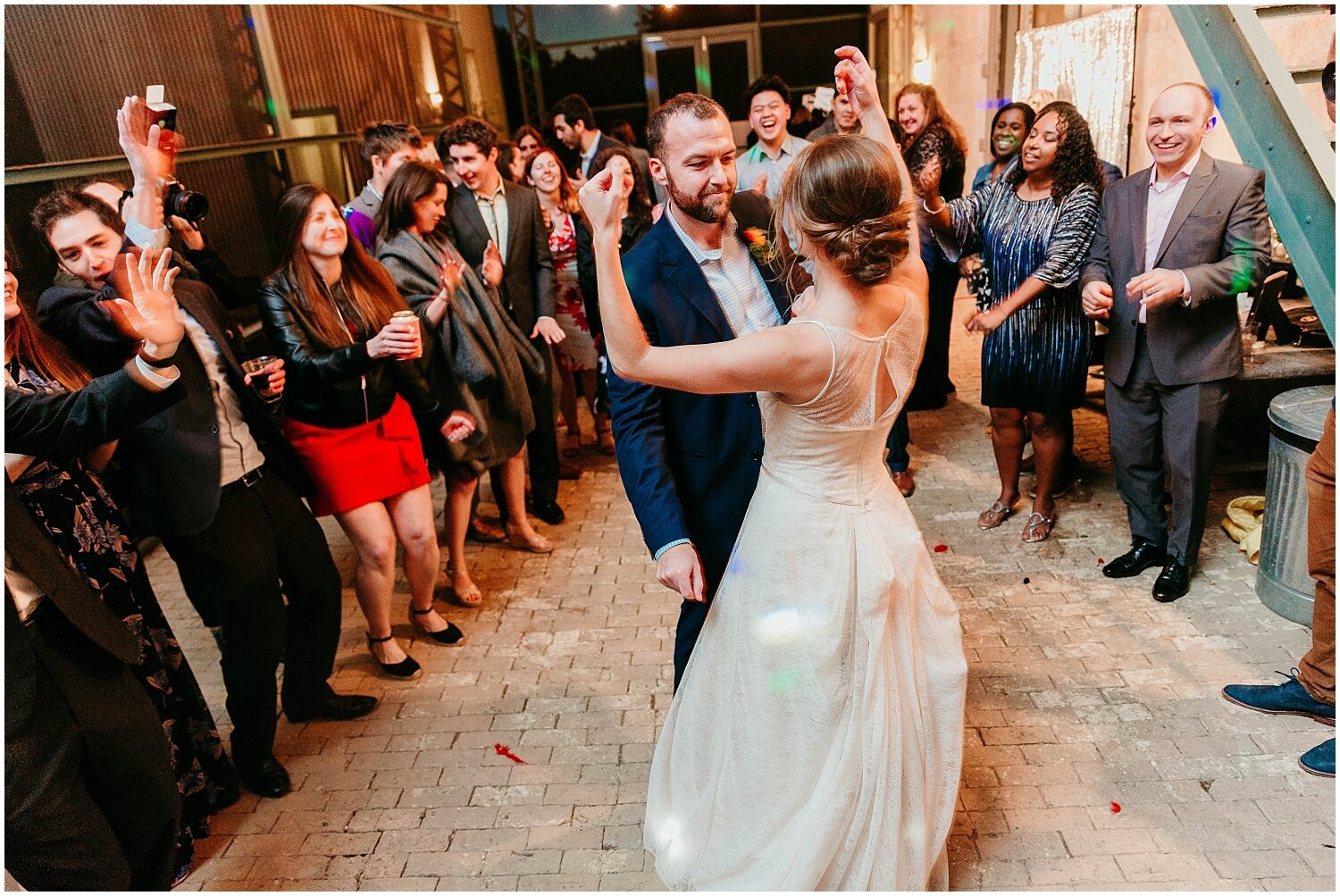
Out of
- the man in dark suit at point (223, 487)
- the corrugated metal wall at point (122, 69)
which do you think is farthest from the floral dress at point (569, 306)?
the man in dark suit at point (223, 487)

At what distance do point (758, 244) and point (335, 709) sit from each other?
2360 mm

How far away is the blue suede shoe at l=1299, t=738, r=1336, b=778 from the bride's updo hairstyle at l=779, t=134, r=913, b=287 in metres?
2.14

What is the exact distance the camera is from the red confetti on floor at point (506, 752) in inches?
116

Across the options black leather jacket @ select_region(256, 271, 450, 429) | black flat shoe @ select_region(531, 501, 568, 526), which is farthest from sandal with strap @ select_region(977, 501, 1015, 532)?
black leather jacket @ select_region(256, 271, 450, 429)

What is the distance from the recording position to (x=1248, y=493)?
14.4ft

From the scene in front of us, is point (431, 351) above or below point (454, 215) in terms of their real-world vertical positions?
below

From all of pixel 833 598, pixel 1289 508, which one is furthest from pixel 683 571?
pixel 1289 508

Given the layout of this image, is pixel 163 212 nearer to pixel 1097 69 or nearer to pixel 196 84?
pixel 196 84

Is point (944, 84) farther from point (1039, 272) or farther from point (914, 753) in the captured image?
point (914, 753)

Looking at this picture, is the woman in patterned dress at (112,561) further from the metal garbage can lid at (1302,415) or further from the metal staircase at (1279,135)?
the metal garbage can lid at (1302,415)

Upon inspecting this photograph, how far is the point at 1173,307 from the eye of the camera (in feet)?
11.1

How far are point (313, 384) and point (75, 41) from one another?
3.02 meters

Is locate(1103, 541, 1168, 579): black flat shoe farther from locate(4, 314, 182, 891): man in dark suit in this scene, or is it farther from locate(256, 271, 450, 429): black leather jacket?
locate(4, 314, 182, 891): man in dark suit

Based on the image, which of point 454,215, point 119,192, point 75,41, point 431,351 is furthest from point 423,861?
point 75,41
